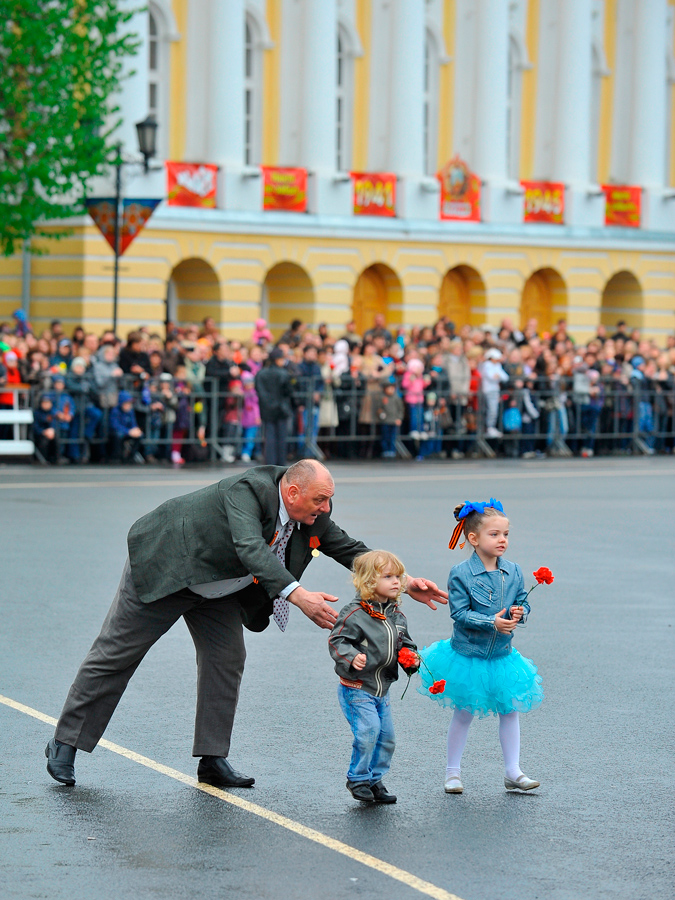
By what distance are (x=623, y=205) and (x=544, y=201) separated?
10.6 feet

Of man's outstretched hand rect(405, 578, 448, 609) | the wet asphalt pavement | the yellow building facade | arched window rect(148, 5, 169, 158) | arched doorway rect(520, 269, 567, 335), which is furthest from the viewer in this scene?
arched doorway rect(520, 269, 567, 335)

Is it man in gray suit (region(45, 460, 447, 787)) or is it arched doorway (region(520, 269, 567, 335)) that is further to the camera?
arched doorway (region(520, 269, 567, 335))

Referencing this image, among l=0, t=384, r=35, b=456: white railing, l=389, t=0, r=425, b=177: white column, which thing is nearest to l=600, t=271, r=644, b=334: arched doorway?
l=389, t=0, r=425, b=177: white column

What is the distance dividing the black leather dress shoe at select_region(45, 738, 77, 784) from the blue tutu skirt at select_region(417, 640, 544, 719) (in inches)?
59.5

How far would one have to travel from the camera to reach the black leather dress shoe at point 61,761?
6.84m

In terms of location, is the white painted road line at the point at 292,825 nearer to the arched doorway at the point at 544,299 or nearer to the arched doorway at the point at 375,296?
the arched doorway at the point at 375,296

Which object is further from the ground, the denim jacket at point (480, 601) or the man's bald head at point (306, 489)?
the man's bald head at point (306, 489)

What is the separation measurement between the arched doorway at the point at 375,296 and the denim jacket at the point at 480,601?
36645 millimetres

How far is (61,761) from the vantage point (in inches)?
271

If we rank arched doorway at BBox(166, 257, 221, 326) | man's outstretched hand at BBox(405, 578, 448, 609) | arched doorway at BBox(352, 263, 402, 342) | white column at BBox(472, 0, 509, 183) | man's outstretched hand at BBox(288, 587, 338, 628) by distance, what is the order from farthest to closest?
white column at BBox(472, 0, 509, 183) → arched doorway at BBox(352, 263, 402, 342) → arched doorway at BBox(166, 257, 221, 326) → man's outstretched hand at BBox(405, 578, 448, 609) → man's outstretched hand at BBox(288, 587, 338, 628)

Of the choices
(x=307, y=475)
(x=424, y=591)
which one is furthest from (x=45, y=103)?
(x=307, y=475)

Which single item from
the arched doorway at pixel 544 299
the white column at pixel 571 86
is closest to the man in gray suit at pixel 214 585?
the arched doorway at pixel 544 299

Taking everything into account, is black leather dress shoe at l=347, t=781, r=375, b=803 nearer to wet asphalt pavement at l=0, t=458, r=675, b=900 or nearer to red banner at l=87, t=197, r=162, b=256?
wet asphalt pavement at l=0, t=458, r=675, b=900

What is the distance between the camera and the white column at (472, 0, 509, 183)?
4538 cm
